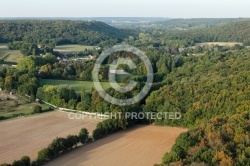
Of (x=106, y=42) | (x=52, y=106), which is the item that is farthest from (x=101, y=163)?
(x=106, y=42)

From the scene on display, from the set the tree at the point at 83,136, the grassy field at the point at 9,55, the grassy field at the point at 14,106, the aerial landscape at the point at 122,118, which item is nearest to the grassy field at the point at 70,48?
the grassy field at the point at 9,55

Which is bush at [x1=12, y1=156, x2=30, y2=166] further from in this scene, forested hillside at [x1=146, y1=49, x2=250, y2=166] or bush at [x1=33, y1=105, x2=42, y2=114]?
bush at [x1=33, y1=105, x2=42, y2=114]

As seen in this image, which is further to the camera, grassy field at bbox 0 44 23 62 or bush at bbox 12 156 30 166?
grassy field at bbox 0 44 23 62

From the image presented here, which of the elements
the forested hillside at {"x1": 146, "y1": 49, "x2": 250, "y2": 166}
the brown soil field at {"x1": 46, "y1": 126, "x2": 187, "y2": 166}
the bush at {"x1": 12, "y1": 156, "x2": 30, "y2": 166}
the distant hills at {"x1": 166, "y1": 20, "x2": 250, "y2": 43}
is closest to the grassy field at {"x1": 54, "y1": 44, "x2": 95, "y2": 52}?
the distant hills at {"x1": 166, "y1": 20, "x2": 250, "y2": 43}

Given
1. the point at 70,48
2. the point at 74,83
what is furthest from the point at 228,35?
the point at 74,83

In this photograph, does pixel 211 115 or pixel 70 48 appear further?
pixel 70 48

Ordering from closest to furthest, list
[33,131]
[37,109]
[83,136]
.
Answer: [83,136] < [33,131] < [37,109]

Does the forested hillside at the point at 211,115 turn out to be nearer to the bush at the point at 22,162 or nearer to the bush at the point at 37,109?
the bush at the point at 22,162

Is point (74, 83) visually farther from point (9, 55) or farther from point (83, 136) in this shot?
point (9, 55)
